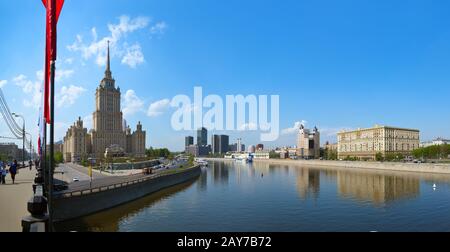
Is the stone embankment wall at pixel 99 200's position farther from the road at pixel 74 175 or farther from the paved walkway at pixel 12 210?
the road at pixel 74 175

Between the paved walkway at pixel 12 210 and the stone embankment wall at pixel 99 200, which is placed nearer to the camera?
the paved walkway at pixel 12 210

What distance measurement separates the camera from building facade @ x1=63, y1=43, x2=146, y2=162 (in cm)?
16562

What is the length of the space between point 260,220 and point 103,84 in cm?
17260

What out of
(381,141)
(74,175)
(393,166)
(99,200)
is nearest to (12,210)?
(99,200)

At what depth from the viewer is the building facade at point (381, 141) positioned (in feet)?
478

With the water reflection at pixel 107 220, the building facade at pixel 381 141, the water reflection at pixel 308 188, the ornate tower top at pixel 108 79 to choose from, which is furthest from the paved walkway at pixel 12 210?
the ornate tower top at pixel 108 79

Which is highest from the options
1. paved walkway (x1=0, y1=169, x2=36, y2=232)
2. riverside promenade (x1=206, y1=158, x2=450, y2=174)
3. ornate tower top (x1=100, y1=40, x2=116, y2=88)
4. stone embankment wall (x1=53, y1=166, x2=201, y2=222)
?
ornate tower top (x1=100, y1=40, x2=116, y2=88)

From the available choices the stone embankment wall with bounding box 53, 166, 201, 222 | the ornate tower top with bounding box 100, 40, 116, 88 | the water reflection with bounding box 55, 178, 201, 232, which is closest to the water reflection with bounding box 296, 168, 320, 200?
the water reflection with bounding box 55, 178, 201, 232

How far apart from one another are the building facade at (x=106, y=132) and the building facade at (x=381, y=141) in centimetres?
11145

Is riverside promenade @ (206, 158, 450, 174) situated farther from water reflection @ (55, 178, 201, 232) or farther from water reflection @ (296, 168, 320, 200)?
water reflection @ (55, 178, 201, 232)

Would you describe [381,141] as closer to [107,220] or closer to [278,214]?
[278,214]

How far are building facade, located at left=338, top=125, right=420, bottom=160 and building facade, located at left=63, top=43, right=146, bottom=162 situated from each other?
366ft
